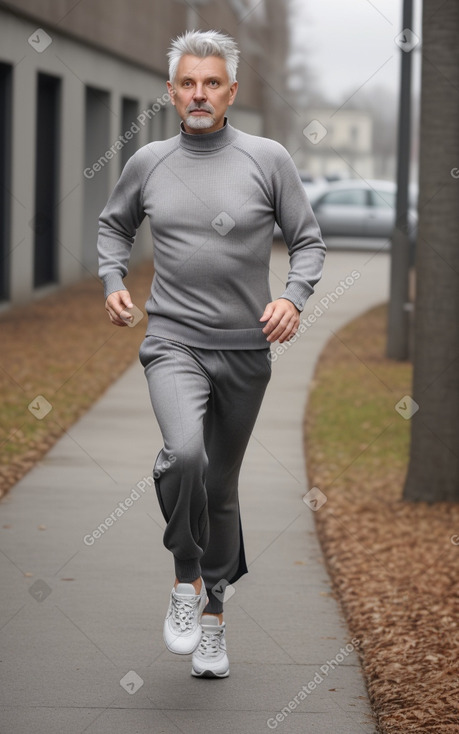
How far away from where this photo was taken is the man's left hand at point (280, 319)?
4008 millimetres

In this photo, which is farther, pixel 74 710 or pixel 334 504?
pixel 334 504

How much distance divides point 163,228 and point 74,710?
1514 mm

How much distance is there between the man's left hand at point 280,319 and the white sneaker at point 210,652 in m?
1.07

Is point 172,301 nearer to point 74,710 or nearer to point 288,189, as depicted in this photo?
point 288,189

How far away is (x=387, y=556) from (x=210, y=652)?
82.4 inches

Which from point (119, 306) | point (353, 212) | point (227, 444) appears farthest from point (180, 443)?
point (353, 212)

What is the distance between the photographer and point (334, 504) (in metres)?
7.55

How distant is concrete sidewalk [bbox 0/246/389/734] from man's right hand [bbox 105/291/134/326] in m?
1.22

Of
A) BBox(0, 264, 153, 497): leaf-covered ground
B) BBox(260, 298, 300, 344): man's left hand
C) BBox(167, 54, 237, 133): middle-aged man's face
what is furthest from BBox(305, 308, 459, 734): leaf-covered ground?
BBox(167, 54, 237, 133): middle-aged man's face

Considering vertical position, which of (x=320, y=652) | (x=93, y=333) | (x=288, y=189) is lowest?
(x=93, y=333)

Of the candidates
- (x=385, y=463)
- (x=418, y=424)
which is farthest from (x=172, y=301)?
(x=385, y=463)

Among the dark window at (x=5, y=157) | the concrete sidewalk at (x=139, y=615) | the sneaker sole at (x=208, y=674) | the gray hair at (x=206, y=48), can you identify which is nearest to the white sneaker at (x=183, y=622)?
the concrete sidewalk at (x=139, y=615)

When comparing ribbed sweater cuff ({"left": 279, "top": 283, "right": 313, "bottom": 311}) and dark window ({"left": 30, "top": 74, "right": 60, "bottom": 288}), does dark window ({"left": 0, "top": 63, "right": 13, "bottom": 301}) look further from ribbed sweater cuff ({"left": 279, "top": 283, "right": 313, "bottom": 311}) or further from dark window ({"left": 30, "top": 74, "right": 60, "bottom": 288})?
ribbed sweater cuff ({"left": 279, "top": 283, "right": 313, "bottom": 311})

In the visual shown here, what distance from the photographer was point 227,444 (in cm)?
433
